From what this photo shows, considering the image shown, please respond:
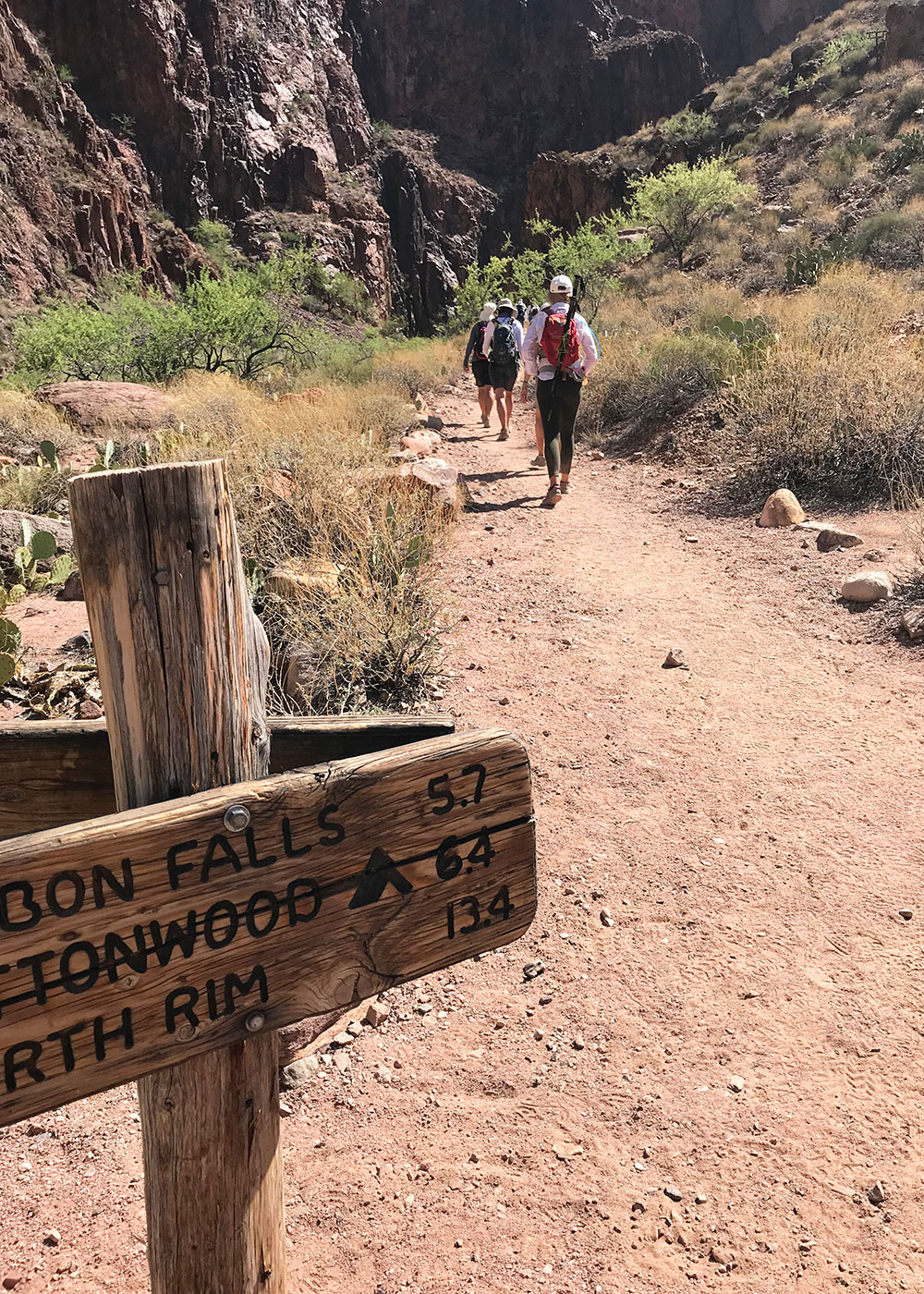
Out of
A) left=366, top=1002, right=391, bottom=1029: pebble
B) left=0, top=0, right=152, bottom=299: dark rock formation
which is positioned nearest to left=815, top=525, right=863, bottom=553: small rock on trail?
left=366, top=1002, right=391, bottom=1029: pebble

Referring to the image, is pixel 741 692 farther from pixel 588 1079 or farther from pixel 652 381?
pixel 652 381

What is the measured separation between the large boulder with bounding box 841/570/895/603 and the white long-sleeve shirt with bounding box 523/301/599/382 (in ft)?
10.5

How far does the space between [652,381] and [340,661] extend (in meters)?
7.36

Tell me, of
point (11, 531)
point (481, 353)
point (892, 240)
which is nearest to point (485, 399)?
point (481, 353)

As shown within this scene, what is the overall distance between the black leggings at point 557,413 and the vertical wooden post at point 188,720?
665 centimetres

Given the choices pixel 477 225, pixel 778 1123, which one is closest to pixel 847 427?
pixel 778 1123

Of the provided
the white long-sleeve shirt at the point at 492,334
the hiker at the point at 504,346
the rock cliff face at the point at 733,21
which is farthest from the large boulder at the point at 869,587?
the rock cliff face at the point at 733,21

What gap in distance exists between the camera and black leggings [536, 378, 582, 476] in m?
7.43

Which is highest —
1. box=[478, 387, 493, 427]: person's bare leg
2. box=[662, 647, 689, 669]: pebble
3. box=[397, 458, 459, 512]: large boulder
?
box=[478, 387, 493, 427]: person's bare leg

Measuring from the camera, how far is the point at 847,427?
6918 millimetres

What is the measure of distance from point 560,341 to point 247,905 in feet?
22.6

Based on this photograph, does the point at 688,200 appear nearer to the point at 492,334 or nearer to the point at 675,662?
the point at 492,334

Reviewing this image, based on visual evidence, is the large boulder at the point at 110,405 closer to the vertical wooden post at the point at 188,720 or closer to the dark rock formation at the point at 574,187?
the vertical wooden post at the point at 188,720

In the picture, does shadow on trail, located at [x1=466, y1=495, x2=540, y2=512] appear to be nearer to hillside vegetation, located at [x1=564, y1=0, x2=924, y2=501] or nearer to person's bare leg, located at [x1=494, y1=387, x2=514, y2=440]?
hillside vegetation, located at [x1=564, y1=0, x2=924, y2=501]
